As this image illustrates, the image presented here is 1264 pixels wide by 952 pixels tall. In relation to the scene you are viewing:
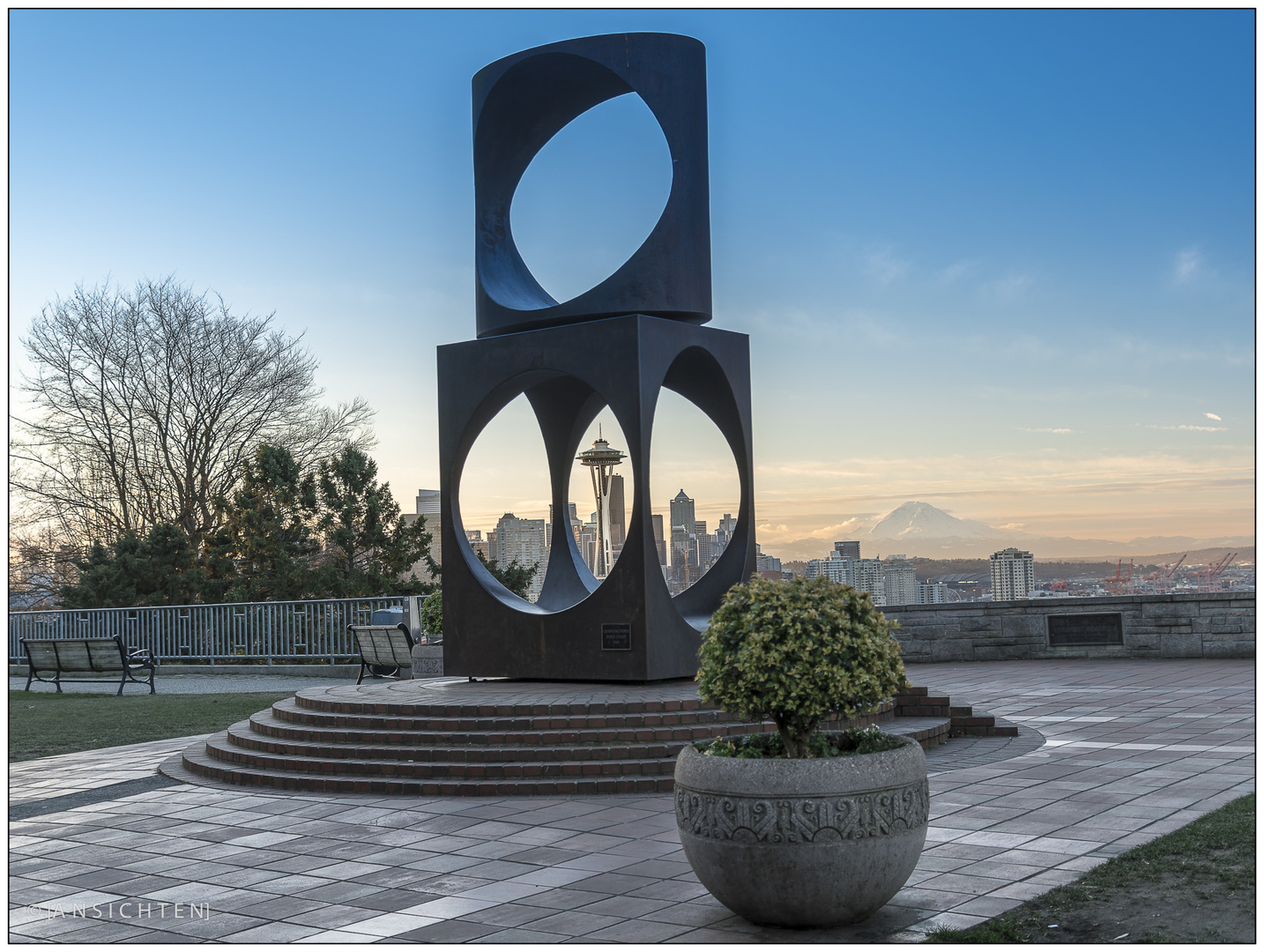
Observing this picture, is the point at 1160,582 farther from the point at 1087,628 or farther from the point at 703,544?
the point at 703,544

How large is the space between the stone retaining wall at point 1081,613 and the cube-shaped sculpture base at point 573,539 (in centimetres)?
581

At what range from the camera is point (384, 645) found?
14.4 meters

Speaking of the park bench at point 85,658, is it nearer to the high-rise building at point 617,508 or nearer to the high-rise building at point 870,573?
the high-rise building at point 617,508

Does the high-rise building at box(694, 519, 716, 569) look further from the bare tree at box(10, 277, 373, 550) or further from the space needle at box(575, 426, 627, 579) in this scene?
the bare tree at box(10, 277, 373, 550)

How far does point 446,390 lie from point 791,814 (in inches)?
263

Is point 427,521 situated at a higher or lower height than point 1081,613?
higher

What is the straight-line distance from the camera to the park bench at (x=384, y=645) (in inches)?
554

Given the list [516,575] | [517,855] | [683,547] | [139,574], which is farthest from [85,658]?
[517,855]

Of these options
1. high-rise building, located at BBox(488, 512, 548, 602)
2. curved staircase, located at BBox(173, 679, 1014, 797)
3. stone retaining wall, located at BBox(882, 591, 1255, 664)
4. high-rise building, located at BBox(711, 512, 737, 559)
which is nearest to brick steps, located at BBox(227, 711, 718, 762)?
curved staircase, located at BBox(173, 679, 1014, 797)

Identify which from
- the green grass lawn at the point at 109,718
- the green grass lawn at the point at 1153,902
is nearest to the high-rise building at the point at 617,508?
the green grass lawn at the point at 109,718

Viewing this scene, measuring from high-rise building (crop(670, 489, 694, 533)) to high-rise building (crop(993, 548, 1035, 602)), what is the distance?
16.8 ft

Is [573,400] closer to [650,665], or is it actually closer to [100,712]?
[650,665]

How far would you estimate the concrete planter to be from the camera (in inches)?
168

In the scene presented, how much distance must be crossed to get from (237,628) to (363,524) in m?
6.72
